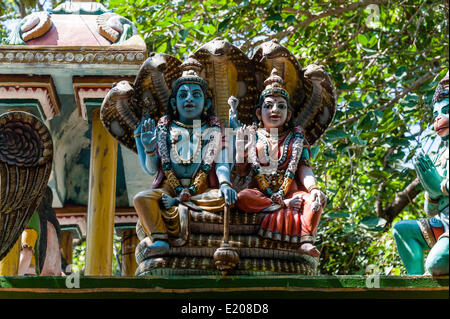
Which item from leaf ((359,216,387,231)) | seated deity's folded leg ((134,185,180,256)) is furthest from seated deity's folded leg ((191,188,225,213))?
leaf ((359,216,387,231))

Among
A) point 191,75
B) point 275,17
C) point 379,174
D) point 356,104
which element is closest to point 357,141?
point 356,104

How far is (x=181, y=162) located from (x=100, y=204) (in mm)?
2233

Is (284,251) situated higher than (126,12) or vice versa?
(126,12)

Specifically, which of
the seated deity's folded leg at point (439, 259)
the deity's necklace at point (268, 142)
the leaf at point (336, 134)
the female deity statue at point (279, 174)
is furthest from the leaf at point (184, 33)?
the seated deity's folded leg at point (439, 259)

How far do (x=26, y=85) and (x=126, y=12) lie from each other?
11.5 feet

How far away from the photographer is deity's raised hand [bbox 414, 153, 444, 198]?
22.0 feet

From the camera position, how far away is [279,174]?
770cm

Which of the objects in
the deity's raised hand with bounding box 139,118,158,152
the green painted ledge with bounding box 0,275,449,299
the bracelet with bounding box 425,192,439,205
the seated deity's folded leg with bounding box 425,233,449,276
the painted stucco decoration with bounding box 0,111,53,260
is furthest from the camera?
the painted stucco decoration with bounding box 0,111,53,260

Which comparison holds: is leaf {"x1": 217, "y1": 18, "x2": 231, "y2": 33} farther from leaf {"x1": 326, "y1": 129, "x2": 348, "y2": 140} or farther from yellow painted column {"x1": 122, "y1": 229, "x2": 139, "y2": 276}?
yellow painted column {"x1": 122, "y1": 229, "x2": 139, "y2": 276}

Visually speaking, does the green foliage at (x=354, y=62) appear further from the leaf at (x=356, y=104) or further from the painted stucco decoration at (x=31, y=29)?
the painted stucco decoration at (x=31, y=29)
